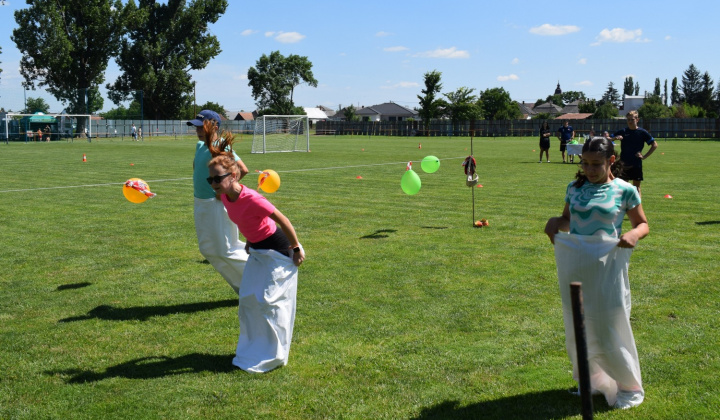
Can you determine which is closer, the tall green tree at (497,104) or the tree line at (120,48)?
the tree line at (120,48)

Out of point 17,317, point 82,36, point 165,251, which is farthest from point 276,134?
point 82,36

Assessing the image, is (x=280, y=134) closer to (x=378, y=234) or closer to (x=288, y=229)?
(x=378, y=234)

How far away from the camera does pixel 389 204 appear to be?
15.0 metres

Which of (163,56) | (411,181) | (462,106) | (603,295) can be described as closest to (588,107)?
(462,106)

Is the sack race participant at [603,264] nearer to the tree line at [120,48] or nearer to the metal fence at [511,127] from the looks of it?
the metal fence at [511,127]

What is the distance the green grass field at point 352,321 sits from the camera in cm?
459

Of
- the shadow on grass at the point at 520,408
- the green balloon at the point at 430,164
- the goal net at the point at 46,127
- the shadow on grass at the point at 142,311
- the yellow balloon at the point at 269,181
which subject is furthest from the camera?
the goal net at the point at 46,127

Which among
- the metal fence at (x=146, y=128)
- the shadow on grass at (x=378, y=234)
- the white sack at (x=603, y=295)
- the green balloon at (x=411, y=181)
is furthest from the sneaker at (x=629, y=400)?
the metal fence at (x=146, y=128)

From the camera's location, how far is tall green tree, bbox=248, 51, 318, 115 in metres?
116

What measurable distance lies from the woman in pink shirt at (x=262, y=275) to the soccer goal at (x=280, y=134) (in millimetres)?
35831

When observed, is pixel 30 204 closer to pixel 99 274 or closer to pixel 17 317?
pixel 99 274

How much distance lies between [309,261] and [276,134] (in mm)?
35901

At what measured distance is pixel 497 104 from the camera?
384 ft

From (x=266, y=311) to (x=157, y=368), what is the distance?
1040 mm
